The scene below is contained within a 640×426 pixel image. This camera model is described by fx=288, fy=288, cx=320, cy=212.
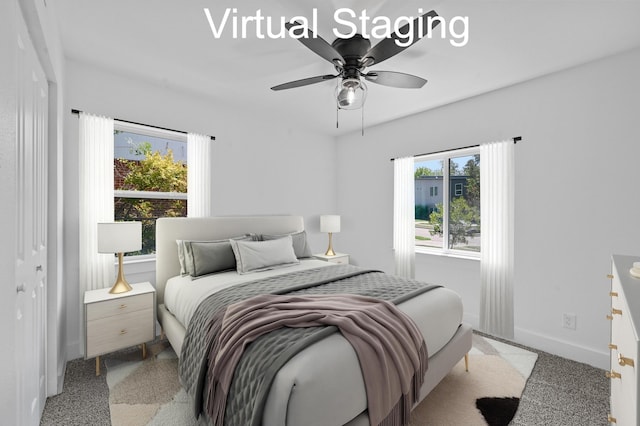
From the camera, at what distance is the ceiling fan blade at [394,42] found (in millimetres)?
1556

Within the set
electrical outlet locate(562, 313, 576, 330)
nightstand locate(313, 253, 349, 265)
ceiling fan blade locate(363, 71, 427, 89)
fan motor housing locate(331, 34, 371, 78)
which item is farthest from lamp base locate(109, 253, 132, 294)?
electrical outlet locate(562, 313, 576, 330)

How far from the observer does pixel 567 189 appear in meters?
2.71

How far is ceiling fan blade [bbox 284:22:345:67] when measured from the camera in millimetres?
1669

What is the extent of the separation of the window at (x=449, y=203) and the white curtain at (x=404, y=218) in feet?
0.61

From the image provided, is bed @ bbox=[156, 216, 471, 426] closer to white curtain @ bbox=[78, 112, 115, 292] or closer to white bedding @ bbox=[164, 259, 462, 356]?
white bedding @ bbox=[164, 259, 462, 356]

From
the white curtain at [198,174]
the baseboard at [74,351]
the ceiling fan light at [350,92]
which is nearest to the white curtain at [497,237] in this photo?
the ceiling fan light at [350,92]

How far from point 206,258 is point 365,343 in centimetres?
189

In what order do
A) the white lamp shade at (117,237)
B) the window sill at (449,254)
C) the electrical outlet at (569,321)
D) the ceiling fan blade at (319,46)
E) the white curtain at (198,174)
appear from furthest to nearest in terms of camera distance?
the window sill at (449,254), the white curtain at (198,174), the electrical outlet at (569,321), the white lamp shade at (117,237), the ceiling fan blade at (319,46)

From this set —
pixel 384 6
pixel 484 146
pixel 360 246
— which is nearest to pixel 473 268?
pixel 484 146

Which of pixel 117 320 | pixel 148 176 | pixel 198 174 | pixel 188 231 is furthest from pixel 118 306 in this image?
pixel 198 174

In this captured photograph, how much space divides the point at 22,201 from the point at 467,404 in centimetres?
288

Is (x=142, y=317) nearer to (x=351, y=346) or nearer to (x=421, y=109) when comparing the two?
(x=351, y=346)

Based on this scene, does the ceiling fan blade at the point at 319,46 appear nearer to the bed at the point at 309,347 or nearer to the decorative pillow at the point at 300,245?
the bed at the point at 309,347

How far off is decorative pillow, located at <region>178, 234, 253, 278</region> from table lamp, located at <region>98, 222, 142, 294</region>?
44 cm
